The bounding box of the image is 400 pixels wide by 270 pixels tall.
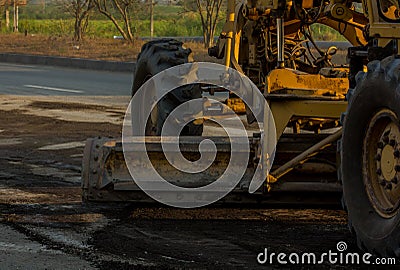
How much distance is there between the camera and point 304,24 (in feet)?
27.7

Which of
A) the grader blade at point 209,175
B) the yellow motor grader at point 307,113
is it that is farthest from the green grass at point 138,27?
the grader blade at point 209,175

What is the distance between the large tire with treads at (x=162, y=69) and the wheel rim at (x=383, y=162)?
9.61ft

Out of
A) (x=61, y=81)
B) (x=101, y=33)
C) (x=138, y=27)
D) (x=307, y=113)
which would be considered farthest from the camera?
(x=138, y=27)

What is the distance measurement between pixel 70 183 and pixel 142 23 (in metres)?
46.8

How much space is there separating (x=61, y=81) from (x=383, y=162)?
1708 cm

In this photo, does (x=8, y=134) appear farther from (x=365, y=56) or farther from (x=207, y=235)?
(x=365, y=56)

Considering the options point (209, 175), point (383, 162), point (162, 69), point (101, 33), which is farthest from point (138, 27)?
point (383, 162)

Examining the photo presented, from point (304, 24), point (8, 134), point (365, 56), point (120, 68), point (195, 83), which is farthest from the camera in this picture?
point (120, 68)

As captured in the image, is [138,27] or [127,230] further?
[138,27]

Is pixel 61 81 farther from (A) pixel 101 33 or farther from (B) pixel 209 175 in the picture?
(A) pixel 101 33

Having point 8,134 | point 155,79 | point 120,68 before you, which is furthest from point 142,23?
point 155,79

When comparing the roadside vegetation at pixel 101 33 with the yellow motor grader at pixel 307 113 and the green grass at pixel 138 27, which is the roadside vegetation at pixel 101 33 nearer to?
the green grass at pixel 138 27

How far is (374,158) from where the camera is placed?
613 centimetres

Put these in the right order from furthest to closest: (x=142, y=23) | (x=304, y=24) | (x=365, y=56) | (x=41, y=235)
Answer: (x=142, y=23), (x=304, y=24), (x=41, y=235), (x=365, y=56)
